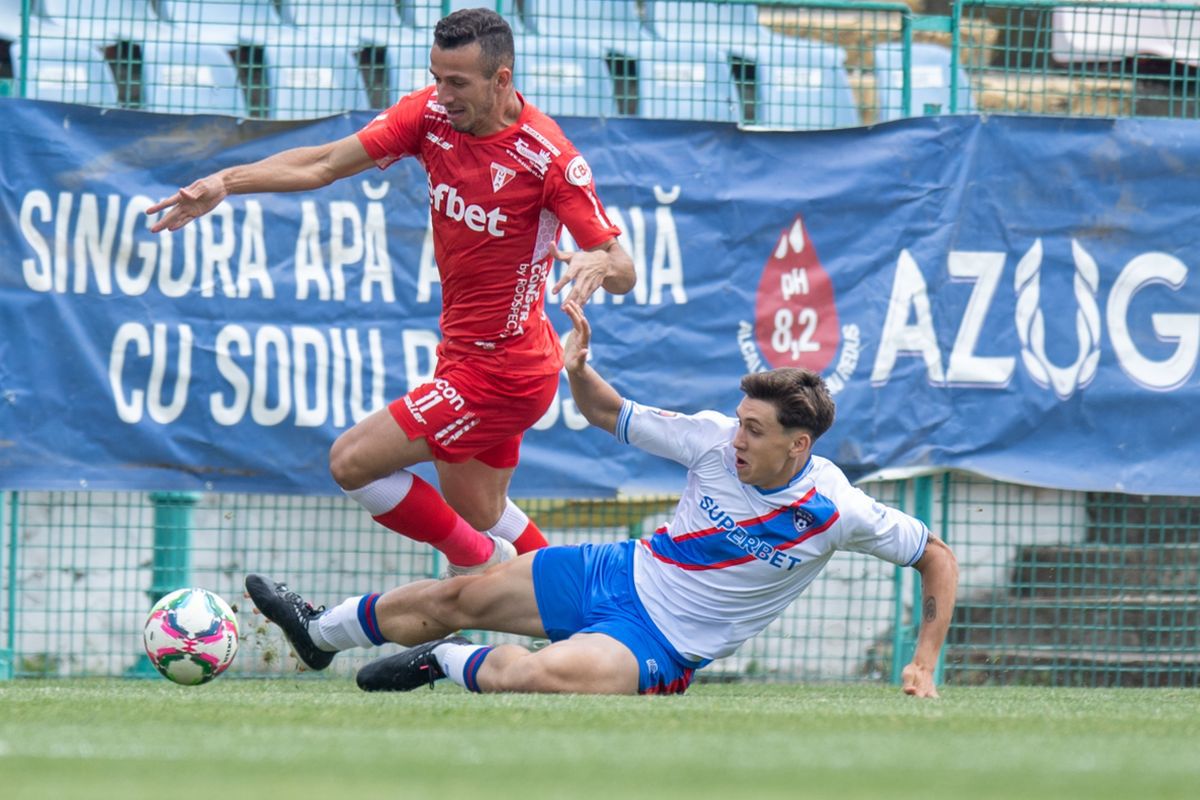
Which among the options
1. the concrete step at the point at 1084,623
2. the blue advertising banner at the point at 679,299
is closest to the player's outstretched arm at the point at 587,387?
the blue advertising banner at the point at 679,299

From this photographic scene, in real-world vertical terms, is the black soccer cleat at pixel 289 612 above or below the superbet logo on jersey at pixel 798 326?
below

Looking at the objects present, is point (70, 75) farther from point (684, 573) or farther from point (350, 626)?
point (684, 573)

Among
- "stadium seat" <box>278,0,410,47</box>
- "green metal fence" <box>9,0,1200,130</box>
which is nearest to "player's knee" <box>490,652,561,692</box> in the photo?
"green metal fence" <box>9,0,1200,130</box>

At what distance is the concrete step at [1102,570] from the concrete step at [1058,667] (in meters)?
0.32

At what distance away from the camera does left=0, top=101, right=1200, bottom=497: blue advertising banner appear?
7.88m

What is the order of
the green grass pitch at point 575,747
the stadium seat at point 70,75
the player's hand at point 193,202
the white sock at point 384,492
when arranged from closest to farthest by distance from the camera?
the green grass pitch at point 575,747 → the player's hand at point 193,202 → the white sock at point 384,492 → the stadium seat at point 70,75

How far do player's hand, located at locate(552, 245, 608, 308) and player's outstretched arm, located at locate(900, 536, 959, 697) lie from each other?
1.50 meters

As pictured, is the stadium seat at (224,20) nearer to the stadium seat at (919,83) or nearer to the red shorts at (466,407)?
the red shorts at (466,407)

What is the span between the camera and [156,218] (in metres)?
8.02

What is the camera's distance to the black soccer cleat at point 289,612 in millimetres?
6758

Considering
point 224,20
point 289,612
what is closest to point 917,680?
point 289,612

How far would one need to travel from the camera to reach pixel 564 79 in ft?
28.3

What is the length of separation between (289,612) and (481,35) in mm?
2296


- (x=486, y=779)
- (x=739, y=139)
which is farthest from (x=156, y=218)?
(x=486, y=779)
